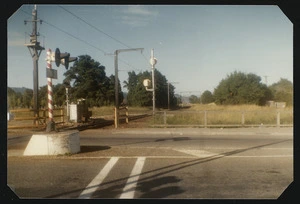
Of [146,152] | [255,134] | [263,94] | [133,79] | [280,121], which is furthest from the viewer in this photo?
[133,79]

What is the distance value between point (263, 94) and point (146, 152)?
5069cm

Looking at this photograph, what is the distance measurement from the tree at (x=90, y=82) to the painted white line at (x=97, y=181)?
233 ft

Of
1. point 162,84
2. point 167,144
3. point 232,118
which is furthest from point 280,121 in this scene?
point 162,84

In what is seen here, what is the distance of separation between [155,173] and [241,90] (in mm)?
53328

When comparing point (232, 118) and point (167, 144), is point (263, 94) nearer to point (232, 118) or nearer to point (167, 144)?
point (232, 118)

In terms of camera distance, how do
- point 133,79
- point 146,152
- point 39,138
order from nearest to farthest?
point 39,138 < point 146,152 < point 133,79

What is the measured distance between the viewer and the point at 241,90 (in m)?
57.8

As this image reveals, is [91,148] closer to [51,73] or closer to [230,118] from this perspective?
[51,73]

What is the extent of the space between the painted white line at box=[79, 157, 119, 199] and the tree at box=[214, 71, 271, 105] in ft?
169

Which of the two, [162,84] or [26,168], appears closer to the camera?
[26,168]

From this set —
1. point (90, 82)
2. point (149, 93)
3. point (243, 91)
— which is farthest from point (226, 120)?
point (90, 82)

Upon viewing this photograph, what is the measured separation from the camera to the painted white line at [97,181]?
5887 millimetres

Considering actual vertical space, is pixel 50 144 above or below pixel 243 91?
below
